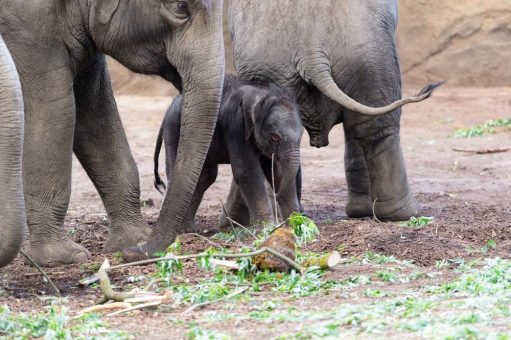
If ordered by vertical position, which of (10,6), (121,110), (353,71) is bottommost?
(121,110)

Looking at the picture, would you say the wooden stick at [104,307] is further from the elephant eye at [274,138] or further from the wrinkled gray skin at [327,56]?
the wrinkled gray skin at [327,56]

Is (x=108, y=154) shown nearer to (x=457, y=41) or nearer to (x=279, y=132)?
(x=279, y=132)

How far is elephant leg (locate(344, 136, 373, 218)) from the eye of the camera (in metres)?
8.09

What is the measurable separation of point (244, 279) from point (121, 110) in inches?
385

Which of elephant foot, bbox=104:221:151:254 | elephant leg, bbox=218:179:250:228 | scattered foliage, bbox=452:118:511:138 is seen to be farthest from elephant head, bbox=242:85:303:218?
scattered foliage, bbox=452:118:511:138

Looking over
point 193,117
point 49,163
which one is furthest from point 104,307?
point 49,163

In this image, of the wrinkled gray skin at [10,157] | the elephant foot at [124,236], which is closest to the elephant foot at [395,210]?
the elephant foot at [124,236]

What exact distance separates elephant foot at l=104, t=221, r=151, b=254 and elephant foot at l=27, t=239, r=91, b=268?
1.38 feet

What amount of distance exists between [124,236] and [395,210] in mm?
1745

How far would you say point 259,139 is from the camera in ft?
23.1

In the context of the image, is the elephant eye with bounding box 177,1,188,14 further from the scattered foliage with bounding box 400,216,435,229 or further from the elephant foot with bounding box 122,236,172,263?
the scattered foliage with bounding box 400,216,435,229

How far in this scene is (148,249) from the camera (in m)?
6.22

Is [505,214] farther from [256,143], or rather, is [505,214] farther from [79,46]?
[79,46]

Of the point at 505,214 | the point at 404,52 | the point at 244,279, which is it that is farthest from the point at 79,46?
the point at 404,52
